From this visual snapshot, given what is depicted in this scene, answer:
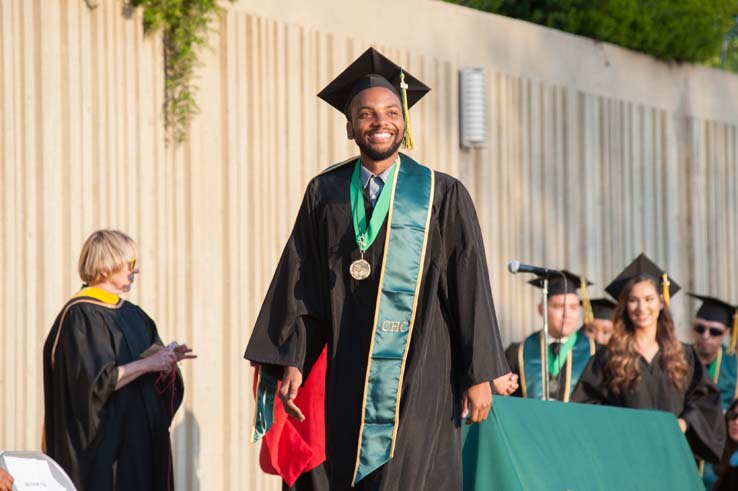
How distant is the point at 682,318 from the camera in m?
14.4

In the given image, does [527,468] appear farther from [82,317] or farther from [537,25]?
[537,25]

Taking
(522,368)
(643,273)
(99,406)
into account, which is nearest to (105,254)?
(99,406)

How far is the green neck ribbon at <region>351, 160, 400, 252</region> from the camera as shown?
5.33 meters

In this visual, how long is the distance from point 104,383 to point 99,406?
13cm

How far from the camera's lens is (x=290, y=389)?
532 cm

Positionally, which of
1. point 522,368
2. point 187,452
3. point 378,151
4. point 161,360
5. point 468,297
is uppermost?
point 378,151

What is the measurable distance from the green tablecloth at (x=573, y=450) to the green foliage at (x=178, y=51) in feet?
12.7

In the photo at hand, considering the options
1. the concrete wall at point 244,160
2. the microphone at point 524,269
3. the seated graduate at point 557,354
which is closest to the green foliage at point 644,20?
the concrete wall at point 244,160

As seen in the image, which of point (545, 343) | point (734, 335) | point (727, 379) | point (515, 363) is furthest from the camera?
point (734, 335)

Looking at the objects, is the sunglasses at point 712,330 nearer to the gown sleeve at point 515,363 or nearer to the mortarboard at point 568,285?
the mortarboard at point 568,285

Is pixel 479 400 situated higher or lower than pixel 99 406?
higher

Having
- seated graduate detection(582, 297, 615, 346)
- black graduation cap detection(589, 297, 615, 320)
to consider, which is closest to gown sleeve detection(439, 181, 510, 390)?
seated graduate detection(582, 297, 615, 346)

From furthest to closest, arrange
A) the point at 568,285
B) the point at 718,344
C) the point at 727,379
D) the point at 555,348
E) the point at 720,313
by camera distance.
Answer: the point at 720,313 → the point at 718,344 → the point at 727,379 → the point at 568,285 → the point at 555,348

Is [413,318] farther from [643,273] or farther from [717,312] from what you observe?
[717,312]
